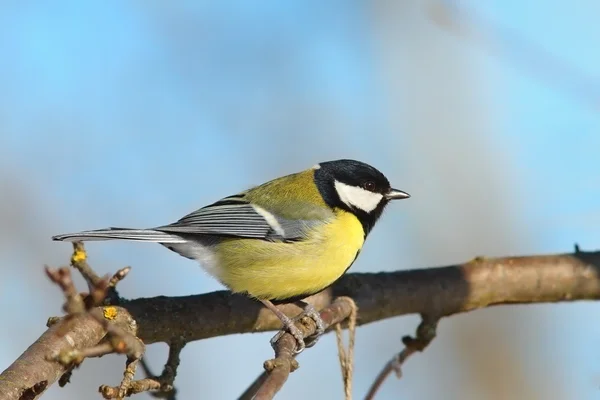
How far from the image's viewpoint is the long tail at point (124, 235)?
216cm

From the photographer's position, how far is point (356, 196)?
2973 mm

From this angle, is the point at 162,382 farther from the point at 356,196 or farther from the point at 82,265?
the point at 356,196

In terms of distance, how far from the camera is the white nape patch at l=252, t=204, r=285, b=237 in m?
2.80

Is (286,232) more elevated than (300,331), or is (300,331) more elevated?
(286,232)

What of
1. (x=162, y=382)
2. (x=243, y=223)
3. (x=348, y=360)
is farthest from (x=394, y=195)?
(x=162, y=382)

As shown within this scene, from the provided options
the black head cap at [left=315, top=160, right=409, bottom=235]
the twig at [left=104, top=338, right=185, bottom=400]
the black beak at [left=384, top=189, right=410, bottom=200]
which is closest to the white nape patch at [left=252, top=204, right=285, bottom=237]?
the black head cap at [left=315, top=160, right=409, bottom=235]

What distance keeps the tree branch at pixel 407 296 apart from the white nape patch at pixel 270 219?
29cm

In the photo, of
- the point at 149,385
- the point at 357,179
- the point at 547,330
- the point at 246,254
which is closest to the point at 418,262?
the point at 547,330

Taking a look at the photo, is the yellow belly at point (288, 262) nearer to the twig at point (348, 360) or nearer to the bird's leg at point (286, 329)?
the bird's leg at point (286, 329)

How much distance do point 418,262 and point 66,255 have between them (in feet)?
7.79

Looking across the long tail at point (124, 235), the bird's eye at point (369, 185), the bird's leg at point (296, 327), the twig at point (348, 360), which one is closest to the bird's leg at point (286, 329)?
the bird's leg at point (296, 327)

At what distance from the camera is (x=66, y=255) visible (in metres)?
4.48

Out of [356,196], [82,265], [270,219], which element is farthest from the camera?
[356,196]

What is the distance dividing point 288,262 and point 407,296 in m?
0.52
